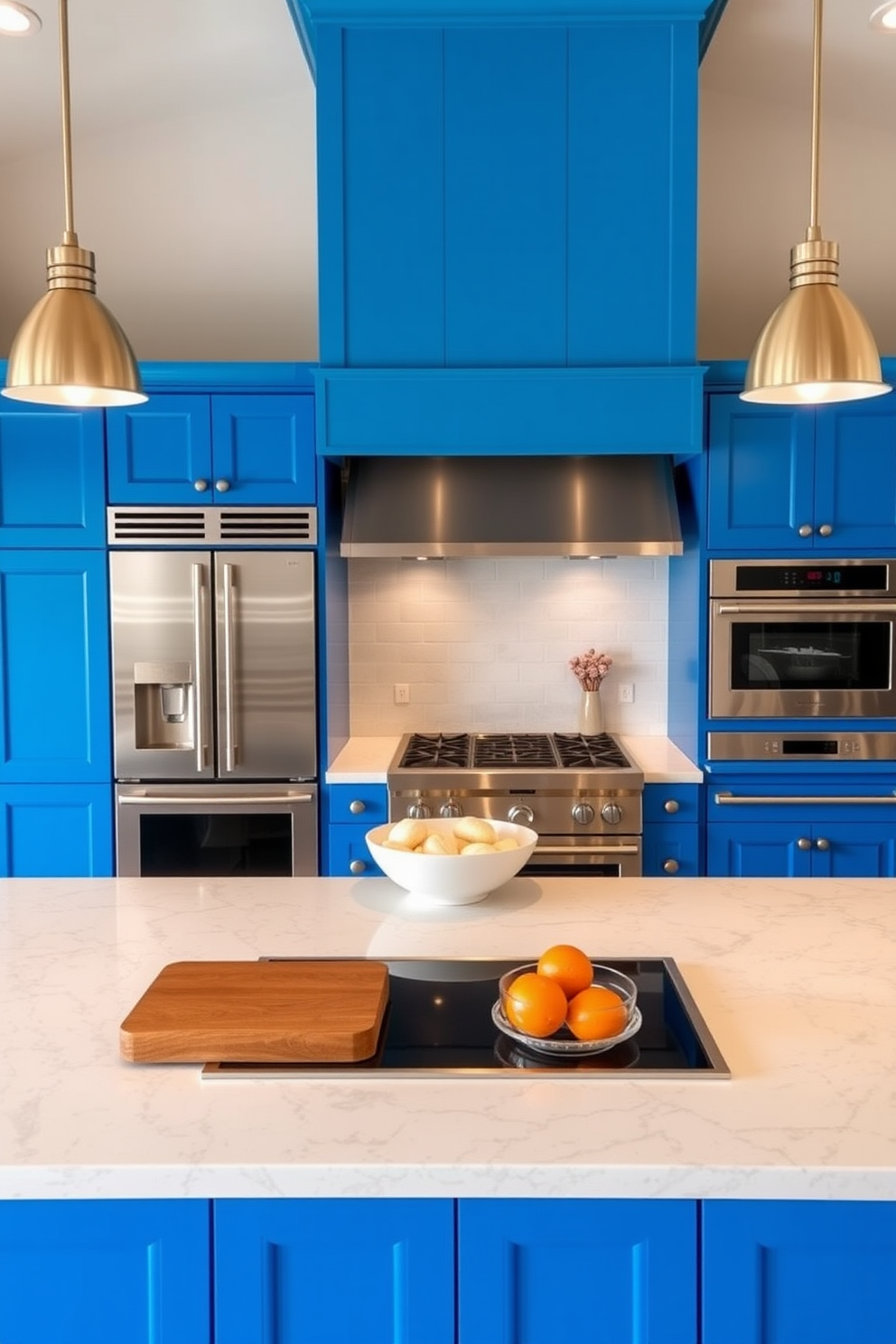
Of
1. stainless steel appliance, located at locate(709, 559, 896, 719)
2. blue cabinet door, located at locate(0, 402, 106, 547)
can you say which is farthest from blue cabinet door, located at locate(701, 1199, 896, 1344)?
blue cabinet door, located at locate(0, 402, 106, 547)

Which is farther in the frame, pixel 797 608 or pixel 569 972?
pixel 797 608

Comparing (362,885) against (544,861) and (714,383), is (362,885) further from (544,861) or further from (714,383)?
(714,383)

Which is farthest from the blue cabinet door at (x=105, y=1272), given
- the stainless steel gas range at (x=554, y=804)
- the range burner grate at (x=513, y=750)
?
the range burner grate at (x=513, y=750)

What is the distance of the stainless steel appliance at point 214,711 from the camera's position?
3.44m

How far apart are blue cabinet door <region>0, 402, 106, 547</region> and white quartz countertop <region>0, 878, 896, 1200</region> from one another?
1.84 m

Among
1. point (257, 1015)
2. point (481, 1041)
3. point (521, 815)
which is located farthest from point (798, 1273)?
point (521, 815)

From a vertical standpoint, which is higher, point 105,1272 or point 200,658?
point 200,658

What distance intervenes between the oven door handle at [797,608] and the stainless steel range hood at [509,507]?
0.84 feet

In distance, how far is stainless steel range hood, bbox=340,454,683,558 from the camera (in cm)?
354

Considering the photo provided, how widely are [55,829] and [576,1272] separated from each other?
268cm

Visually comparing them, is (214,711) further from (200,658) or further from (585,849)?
(585,849)

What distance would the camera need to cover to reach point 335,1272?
124 centimetres

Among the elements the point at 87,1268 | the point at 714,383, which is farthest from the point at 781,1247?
the point at 714,383

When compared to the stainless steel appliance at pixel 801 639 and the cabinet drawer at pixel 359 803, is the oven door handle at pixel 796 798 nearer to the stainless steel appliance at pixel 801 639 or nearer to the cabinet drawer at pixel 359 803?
the stainless steel appliance at pixel 801 639
